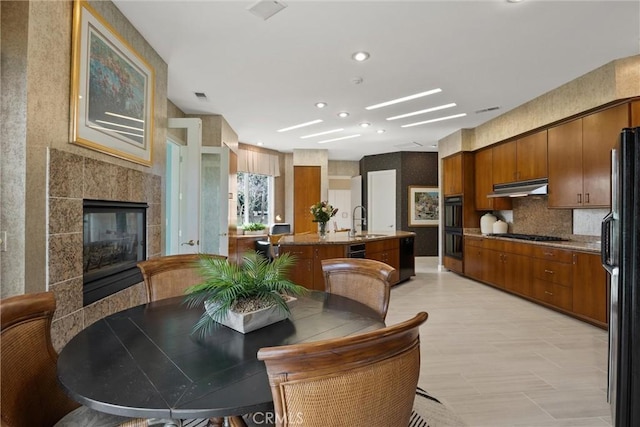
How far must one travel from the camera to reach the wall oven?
6.10 metres

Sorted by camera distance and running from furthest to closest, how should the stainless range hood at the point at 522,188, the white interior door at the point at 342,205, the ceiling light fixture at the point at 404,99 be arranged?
the white interior door at the point at 342,205 → the stainless range hood at the point at 522,188 → the ceiling light fixture at the point at 404,99

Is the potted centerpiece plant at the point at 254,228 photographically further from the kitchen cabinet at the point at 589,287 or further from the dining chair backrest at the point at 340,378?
the dining chair backrest at the point at 340,378

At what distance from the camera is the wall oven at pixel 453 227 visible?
240 inches

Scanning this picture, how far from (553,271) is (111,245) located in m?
4.79

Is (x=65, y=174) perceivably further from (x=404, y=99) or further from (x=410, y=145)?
(x=410, y=145)

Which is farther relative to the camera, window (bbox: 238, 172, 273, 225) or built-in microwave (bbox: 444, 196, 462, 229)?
window (bbox: 238, 172, 273, 225)

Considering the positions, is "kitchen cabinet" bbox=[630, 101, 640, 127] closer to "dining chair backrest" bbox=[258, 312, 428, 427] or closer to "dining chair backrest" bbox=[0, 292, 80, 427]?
"dining chair backrest" bbox=[258, 312, 428, 427]

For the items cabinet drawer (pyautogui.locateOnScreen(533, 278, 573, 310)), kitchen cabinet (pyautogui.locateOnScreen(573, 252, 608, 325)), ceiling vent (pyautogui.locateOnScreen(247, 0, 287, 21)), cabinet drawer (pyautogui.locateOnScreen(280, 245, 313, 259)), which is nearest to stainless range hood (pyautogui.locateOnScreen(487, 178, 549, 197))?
kitchen cabinet (pyautogui.locateOnScreen(573, 252, 608, 325))

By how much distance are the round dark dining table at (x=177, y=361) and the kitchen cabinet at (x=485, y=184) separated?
493 cm

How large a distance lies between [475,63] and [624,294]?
2750mm

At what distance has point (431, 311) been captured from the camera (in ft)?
13.0

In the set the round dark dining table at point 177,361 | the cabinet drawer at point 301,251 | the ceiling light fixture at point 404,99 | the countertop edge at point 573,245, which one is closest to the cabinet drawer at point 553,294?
the countertop edge at point 573,245

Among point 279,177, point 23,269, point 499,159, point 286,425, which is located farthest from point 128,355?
point 279,177

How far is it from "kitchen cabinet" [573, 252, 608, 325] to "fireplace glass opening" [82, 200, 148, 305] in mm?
4576
